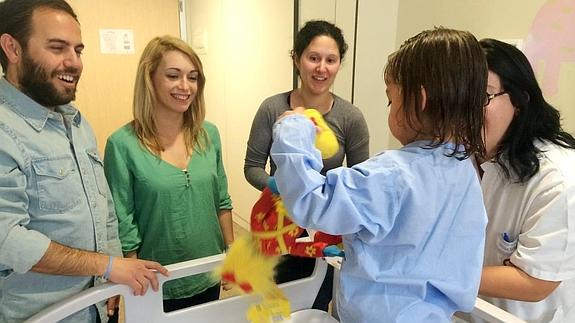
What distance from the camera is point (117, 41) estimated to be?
2982 millimetres

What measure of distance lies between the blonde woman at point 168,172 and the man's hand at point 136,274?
25cm

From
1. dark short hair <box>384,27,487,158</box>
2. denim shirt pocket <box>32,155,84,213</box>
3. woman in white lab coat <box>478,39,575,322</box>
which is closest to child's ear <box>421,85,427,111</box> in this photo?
dark short hair <box>384,27,487,158</box>

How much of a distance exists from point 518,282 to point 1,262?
1056mm

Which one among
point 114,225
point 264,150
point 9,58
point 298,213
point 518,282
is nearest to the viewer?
point 298,213

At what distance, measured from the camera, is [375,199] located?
2.14 ft

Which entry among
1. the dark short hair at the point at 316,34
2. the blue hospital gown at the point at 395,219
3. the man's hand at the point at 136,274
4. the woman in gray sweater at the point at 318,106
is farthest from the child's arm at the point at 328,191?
the dark short hair at the point at 316,34

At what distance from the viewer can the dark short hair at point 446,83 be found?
66 centimetres

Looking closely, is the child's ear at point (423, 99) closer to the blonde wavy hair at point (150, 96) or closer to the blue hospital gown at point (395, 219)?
the blue hospital gown at point (395, 219)

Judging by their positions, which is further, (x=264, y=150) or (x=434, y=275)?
(x=264, y=150)

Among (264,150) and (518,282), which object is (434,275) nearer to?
(518,282)

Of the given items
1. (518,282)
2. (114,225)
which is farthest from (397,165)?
(114,225)

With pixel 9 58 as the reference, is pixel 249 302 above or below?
below

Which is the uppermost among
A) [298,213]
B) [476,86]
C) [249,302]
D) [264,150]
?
[476,86]

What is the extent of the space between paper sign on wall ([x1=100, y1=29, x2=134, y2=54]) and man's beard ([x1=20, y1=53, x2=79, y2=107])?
6.97 feet
